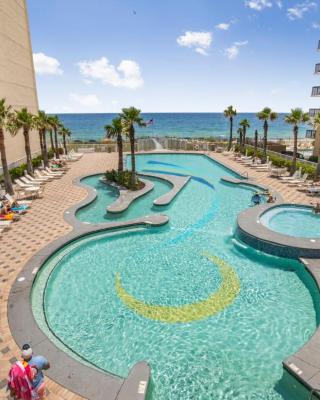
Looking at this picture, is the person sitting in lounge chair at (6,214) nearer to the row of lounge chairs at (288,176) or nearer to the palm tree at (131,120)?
the palm tree at (131,120)

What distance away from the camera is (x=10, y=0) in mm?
33188

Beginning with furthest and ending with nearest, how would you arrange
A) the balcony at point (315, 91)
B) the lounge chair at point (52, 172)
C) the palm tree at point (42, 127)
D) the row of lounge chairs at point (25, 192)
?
the balcony at point (315, 91)
the lounge chair at point (52, 172)
the palm tree at point (42, 127)
the row of lounge chairs at point (25, 192)

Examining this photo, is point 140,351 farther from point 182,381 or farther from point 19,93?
point 19,93

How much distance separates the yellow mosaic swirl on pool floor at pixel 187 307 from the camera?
1020cm

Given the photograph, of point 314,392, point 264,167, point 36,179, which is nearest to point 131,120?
point 36,179

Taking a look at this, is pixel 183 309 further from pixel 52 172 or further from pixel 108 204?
pixel 52 172

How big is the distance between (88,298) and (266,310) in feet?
21.7

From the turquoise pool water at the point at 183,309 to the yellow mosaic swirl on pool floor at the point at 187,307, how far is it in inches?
1.4

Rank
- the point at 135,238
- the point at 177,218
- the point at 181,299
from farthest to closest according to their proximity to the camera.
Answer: the point at 177,218
the point at 135,238
the point at 181,299

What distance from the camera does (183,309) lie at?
34.8 ft

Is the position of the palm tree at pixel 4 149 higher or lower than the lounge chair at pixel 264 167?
higher

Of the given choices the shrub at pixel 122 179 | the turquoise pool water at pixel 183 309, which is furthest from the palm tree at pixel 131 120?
the turquoise pool water at pixel 183 309

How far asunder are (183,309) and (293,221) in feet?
36.2

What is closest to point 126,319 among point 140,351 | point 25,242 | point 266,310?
point 140,351
